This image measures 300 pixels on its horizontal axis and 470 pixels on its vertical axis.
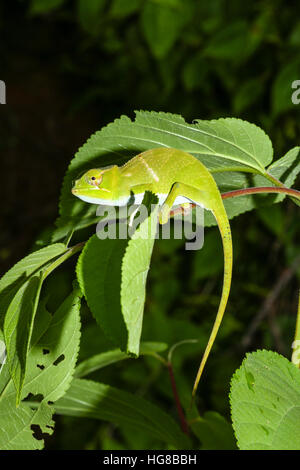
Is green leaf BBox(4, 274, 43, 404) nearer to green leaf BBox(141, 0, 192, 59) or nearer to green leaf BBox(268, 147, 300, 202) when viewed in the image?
green leaf BBox(268, 147, 300, 202)

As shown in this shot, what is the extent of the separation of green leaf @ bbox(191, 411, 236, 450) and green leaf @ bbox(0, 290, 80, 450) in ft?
0.92

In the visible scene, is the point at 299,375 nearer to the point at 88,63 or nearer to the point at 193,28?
the point at 193,28

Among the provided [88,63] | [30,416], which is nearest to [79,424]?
[30,416]

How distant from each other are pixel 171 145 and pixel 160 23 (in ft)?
4.25

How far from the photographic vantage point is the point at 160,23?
1.74m

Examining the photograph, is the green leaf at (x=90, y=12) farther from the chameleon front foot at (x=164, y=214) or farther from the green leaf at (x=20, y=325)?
the green leaf at (x=20, y=325)

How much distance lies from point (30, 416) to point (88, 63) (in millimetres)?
3701

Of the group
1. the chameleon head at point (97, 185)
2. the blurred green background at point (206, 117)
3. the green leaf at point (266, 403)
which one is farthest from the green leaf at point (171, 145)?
the blurred green background at point (206, 117)

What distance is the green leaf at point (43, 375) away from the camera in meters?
0.55

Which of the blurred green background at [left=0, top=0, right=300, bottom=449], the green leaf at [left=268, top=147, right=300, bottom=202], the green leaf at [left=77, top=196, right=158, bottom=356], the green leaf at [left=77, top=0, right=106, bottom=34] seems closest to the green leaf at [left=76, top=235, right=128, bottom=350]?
the green leaf at [left=77, top=196, right=158, bottom=356]

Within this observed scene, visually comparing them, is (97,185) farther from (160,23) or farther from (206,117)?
(206,117)

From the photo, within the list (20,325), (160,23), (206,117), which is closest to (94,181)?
(20,325)

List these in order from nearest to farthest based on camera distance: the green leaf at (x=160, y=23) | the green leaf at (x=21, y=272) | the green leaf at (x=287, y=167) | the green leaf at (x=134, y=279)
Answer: the green leaf at (x=134, y=279)
the green leaf at (x=21, y=272)
the green leaf at (x=287, y=167)
the green leaf at (x=160, y=23)

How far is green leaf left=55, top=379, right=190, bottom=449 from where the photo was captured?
72 centimetres
